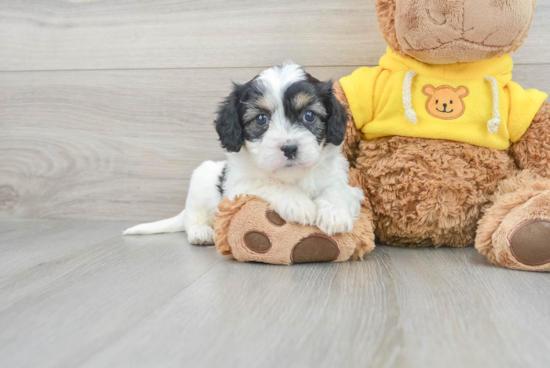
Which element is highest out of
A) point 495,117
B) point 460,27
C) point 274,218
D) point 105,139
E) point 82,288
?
point 460,27

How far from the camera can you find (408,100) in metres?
1.65

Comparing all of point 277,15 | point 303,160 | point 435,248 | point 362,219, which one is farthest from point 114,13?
point 435,248

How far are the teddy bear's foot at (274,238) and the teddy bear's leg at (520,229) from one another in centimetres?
38

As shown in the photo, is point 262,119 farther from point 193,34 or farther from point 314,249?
point 193,34

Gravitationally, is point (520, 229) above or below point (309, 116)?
below

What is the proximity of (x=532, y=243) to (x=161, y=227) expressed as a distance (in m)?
1.53

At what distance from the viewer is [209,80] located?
232cm

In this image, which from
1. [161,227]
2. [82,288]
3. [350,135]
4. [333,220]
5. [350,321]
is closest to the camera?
[350,321]

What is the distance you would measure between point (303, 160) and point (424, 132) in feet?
1.63

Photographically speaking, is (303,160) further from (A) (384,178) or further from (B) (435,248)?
(B) (435,248)

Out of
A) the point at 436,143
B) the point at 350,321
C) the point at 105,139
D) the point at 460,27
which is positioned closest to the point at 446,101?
the point at 436,143

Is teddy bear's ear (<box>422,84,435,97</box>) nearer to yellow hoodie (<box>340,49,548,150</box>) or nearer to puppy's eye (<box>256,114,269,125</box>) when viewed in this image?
yellow hoodie (<box>340,49,548,150</box>)

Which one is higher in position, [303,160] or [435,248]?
[303,160]

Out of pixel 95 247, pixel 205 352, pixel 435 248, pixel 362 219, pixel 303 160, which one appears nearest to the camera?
pixel 205 352
